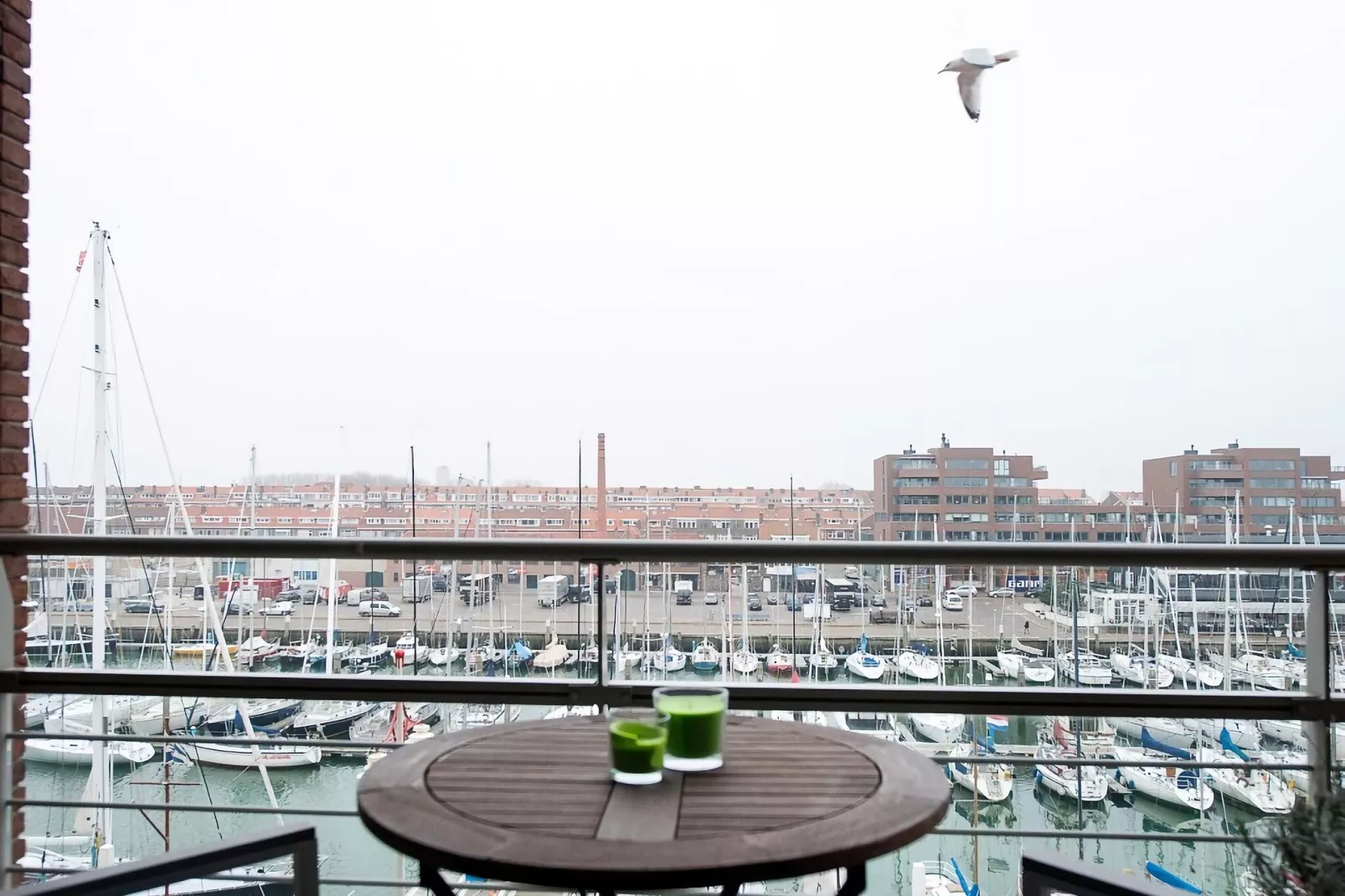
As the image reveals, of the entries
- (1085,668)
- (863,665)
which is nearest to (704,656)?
(863,665)

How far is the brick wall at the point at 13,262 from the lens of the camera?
2.42 meters

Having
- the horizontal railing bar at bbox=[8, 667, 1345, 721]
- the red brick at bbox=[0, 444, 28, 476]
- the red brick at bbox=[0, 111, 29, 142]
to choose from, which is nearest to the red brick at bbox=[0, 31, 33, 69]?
the red brick at bbox=[0, 111, 29, 142]

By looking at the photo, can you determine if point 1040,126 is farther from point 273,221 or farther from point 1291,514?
point 273,221

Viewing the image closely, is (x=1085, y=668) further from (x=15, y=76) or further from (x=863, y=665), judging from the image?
(x=15, y=76)

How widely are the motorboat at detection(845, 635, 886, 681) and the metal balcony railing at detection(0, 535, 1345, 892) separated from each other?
147cm

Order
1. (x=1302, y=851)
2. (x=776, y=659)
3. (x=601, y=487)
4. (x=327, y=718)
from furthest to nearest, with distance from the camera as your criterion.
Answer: (x=601, y=487)
(x=327, y=718)
(x=776, y=659)
(x=1302, y=851)

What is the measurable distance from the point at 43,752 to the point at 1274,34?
1118 centimetres

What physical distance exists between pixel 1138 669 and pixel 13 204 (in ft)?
12.2

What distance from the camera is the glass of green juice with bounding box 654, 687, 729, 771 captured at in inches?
46.8

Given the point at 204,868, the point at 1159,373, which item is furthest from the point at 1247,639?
the point at 1159,373

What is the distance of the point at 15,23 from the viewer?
249cm

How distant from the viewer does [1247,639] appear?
2809 millimetres

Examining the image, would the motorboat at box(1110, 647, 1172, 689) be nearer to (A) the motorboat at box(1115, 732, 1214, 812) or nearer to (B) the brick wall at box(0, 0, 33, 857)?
(A) the motorboat at box(1115, 732, 1214, 812)

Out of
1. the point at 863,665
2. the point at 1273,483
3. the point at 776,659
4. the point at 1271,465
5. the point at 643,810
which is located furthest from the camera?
→ the point at 1271,465
